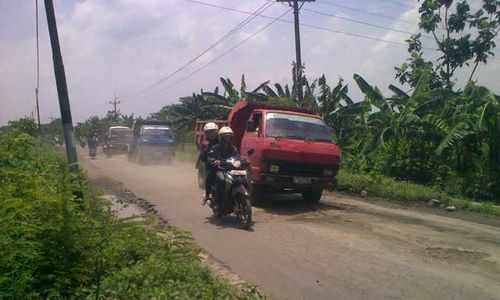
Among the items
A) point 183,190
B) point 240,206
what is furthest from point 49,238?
point 183,190

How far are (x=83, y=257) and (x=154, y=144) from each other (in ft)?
65.6

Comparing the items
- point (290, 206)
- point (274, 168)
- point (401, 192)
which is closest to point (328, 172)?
point (290, 206)

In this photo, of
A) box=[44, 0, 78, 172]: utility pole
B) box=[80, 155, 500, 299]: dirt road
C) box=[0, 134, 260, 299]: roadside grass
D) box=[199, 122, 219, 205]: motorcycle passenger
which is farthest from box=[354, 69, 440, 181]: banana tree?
box=[0, 134, 260, 299]: roadside grass

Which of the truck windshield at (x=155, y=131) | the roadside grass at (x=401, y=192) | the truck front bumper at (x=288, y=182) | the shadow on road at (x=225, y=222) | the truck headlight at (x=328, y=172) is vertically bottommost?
the roadside grass at (x=401, y=192)

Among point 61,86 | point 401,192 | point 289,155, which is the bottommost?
point 401,192

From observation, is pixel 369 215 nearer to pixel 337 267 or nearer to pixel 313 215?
pixel 313 215

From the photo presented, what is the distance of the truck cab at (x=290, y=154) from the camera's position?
9.88m

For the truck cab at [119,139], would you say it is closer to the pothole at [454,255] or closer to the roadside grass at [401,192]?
the roadside grass at [401,192]

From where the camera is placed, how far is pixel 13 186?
17.8 ft

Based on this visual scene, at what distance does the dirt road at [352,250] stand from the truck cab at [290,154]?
51 centimetres

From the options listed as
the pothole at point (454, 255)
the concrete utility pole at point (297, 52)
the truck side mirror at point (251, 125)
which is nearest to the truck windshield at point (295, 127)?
the truck side mirror at point (251, 125)

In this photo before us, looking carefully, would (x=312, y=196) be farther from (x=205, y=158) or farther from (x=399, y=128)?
(x=399, y=128)

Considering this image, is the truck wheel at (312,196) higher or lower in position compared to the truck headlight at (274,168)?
lower

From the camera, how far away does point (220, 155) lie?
8930 mm
